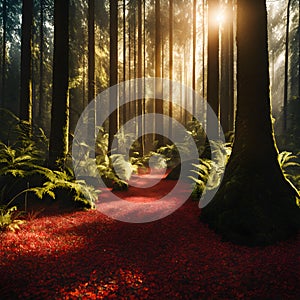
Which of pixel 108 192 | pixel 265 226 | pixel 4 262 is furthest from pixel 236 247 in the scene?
pixel 108 192

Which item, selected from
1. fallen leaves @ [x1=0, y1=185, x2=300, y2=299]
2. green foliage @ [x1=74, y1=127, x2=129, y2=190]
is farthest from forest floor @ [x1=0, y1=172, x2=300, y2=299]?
green foliage @ [x1=74, y1=127, x2=129, y2=190]

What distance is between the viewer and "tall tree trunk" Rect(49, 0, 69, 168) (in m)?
8.16

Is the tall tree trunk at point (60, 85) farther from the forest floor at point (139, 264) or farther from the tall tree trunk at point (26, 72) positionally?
the tall tree trunk at point (26, 72)

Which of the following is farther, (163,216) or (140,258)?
(163,216)

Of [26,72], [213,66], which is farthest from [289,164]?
[26,72]

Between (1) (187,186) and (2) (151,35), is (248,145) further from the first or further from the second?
(2) (151,35)

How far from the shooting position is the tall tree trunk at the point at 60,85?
321 inches

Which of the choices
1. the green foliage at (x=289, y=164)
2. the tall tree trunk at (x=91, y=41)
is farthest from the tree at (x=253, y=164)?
the tall tree trunk at (x=91, y=41)

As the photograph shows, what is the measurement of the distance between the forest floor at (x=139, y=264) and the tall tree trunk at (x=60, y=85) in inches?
118

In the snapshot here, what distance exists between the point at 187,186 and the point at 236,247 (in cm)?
601

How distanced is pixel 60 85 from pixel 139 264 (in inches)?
253

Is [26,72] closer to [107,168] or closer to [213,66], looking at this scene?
Result: [107,168]

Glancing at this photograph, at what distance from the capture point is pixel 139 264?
439 centimetres

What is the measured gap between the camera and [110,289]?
3.65m
